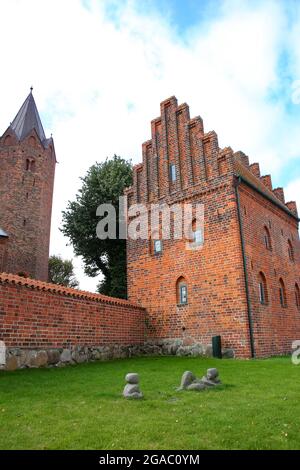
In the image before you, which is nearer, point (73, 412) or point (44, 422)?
point (44, 422)

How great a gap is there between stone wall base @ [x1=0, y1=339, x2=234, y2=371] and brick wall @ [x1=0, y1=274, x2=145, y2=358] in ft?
0.54

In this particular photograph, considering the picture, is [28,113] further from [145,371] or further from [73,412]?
[73,412]

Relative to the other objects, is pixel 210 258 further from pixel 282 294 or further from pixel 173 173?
pixel 173 173

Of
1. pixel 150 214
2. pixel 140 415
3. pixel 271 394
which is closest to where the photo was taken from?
pixel 140 415

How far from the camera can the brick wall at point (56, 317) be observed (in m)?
9.73

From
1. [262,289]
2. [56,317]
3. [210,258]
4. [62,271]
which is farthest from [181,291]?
[62,271]

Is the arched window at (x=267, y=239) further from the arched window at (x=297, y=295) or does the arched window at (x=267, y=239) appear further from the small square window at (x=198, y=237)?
the arched window at (x=297, y=295)

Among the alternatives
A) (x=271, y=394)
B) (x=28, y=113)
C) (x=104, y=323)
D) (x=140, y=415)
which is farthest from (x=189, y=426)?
(x=28, y=113)

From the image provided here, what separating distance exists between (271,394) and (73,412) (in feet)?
11.3

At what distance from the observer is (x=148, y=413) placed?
536 cm

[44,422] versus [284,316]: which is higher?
[284,316]

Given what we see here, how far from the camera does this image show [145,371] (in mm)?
9891

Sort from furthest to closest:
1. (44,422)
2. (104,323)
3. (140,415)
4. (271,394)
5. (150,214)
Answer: (150,214)
(104,323)
(271,394)
(140,415)
(44,422)

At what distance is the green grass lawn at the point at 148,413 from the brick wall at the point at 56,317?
1.36 metres
